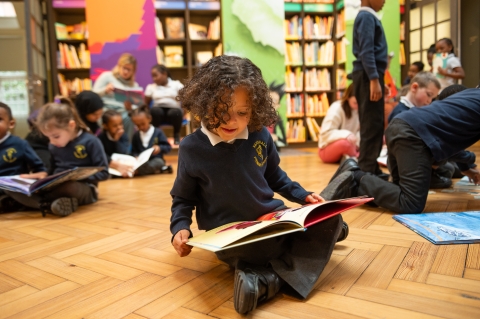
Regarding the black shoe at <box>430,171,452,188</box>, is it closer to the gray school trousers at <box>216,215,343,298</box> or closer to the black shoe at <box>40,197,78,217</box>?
the gray school trousers at <box>216,215,343,298</box>

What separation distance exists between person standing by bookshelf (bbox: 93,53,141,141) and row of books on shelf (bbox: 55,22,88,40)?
93 cm

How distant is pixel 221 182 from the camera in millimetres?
834

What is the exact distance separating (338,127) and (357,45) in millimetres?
1112

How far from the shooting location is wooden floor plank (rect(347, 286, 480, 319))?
64cm

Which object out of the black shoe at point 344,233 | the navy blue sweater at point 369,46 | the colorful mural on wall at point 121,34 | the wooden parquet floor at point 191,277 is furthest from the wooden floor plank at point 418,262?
the colorful mural on wall at point 121,34

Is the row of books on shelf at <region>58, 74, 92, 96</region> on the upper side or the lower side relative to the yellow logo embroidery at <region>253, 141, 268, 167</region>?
upper

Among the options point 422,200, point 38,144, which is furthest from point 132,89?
point 422,200

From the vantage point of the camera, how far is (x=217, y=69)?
79 cm

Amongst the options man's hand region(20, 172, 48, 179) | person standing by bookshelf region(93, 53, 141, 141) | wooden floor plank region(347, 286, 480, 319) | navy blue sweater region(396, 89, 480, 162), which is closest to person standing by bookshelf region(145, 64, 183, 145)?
person standing by bookshelf region(93, 53, 141, 141)

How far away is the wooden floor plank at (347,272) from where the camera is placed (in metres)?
0.77

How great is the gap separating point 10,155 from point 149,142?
4.38ft

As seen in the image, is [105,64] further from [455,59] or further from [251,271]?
[251,271]

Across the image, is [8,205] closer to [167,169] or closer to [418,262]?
[167,169]

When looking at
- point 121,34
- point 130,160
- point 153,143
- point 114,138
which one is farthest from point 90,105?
point 121,34
